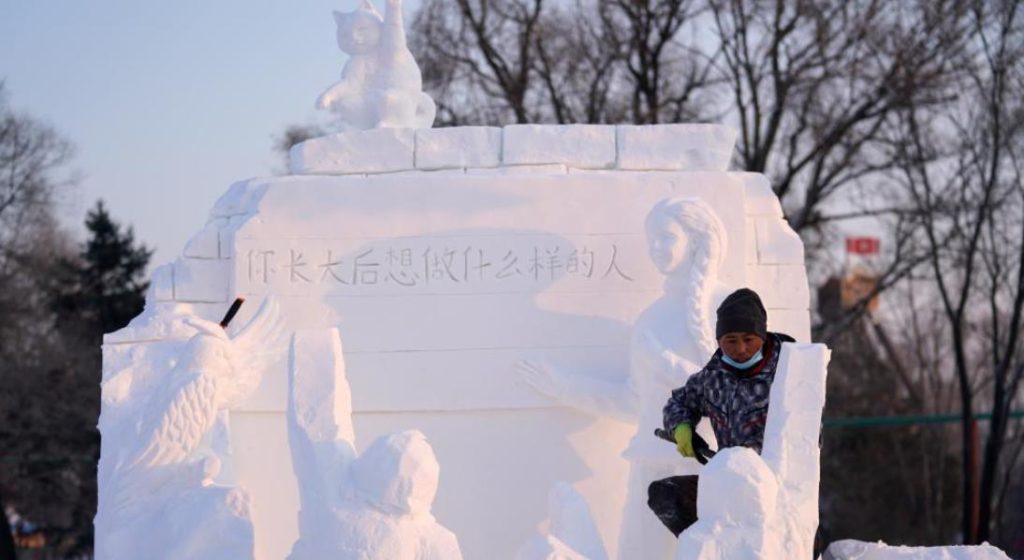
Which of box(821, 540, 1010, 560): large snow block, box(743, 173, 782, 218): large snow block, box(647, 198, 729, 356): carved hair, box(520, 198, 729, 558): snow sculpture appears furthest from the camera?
box(743, 173, 782, 218): large snow block

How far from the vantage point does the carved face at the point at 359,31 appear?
317 inches

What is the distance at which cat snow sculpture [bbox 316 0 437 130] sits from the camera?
26.1 feet

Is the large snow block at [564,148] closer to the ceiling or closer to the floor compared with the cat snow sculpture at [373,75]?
closer to the floor

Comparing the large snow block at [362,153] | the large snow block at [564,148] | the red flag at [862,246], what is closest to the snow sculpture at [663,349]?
the large snow block at [564,148]

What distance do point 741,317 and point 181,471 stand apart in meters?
2.28

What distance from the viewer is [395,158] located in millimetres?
7555

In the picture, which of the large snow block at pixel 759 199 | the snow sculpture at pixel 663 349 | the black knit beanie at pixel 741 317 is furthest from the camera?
the large snow block at pixel 759 199

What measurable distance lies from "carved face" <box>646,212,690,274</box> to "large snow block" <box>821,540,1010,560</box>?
1.31 meters

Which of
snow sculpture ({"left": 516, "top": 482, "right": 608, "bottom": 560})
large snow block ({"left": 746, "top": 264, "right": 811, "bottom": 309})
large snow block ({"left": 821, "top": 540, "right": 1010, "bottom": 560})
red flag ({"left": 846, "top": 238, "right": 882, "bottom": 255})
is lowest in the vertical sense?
large snow block ({"left": 821, "top": 540, "right": 1010, "bottom": 560})

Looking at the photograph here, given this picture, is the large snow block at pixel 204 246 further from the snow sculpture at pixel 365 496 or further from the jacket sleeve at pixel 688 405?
the jacket sleeve at pixel 688 405

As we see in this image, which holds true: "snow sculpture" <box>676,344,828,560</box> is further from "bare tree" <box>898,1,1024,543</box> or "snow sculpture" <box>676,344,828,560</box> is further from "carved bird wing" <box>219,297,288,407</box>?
"bare tree" <box>898,1,1024,543</box>

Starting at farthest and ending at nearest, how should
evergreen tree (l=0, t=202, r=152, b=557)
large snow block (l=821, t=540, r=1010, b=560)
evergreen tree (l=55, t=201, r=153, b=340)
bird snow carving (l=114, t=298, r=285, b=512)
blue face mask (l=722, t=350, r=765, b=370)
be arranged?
1. evergreen tree (l=55, t=201, r=153, b=340)
2. evergreen tree (l=0, t=202, r=152, b=557)
3. bird snow carving (l=114, t=298, r=285, b=512)
4. large snow block (l=821, t=540, r=1010, b=560)
5. blue face mask (l=722, t=350, r=765, b=370)

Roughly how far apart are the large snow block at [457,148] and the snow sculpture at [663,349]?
3.19ft

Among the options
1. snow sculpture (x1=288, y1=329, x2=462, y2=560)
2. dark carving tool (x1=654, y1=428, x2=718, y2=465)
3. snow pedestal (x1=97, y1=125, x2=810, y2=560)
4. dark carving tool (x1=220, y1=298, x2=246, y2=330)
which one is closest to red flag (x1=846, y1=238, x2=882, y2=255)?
snow pedestal (x1=97, y1=125, x2=810, y2=560)
